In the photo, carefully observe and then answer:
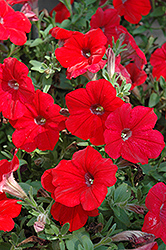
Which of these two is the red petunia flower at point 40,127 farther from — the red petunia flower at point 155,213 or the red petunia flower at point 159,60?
the red petunia flower at point 159,60

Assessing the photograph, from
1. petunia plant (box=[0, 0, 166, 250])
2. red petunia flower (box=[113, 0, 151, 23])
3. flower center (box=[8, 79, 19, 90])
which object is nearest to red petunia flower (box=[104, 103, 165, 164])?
petunia plant (box=[0, 0, 166, 250])

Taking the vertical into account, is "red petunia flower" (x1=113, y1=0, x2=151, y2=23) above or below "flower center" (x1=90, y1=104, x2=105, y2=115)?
above

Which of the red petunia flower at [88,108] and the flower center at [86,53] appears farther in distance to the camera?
the flower center at [86,53]

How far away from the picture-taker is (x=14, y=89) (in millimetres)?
884

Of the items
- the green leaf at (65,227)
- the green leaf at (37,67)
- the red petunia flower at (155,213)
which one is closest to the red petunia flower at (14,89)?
the green leaf at (37,67)

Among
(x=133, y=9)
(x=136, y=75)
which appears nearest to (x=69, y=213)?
(x=136, y=75)

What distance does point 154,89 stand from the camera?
1160 mm

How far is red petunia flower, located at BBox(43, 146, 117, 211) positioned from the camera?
2.30 feet

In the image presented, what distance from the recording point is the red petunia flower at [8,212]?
28.1 inches

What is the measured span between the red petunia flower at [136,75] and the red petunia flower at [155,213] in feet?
1.42

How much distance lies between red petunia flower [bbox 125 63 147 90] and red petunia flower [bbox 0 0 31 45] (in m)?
0.41

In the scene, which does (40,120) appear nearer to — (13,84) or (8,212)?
(13,84)

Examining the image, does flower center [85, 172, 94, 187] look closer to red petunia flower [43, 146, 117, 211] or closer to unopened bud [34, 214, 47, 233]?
red petunia flower [43, 146, 117, 211]

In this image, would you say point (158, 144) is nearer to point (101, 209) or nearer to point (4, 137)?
point (101, 209)
